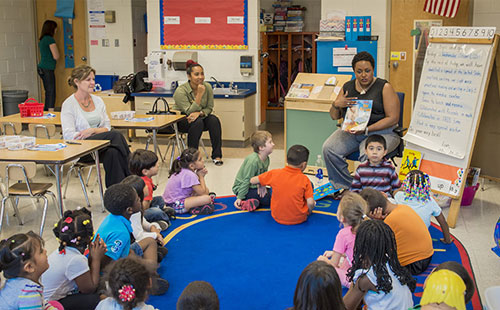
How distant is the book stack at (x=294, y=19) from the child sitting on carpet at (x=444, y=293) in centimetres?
817

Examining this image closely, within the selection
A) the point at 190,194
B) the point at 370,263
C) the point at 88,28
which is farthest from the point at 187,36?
the point at 370,263

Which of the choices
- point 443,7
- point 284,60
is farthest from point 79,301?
point 284,60

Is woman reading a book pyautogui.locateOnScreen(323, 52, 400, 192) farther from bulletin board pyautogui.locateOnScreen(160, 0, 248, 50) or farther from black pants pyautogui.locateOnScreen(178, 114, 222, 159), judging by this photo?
bulletin board pyautogui.locateOnScreen(160, 0, 248, 50)

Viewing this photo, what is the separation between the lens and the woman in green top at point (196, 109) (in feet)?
23.9

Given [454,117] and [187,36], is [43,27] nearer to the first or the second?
[187,36]

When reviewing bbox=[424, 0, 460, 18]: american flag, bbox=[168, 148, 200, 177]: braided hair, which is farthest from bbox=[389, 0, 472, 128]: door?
bbox=[168, 148, 200, 177]: braided hair

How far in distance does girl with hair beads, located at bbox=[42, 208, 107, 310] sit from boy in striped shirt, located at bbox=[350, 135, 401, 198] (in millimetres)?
2441

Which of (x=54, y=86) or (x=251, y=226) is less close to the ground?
(x=54, y=86)

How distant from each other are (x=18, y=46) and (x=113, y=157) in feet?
18.7

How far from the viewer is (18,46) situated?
33.5ft

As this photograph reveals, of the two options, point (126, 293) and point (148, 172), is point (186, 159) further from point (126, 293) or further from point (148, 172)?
point (126, 293)

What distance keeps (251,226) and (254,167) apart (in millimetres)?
551

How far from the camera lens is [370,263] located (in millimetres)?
2941

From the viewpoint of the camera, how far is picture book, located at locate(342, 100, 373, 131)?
17.8 ft
